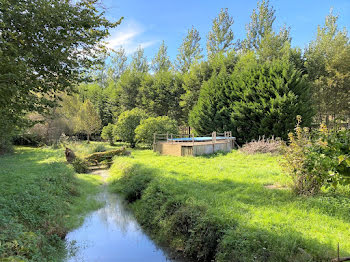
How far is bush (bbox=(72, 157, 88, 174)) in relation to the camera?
13.9 metres

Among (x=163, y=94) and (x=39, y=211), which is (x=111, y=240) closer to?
(x=39, y=211)

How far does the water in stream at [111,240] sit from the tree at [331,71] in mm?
20424

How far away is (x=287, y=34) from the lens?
26.4m

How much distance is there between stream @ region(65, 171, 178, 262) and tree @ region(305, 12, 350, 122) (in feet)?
67.0

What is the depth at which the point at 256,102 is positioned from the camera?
17953 millimetres

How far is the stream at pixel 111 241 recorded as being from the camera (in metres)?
5.70

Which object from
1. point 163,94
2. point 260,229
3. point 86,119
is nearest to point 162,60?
point 163,94

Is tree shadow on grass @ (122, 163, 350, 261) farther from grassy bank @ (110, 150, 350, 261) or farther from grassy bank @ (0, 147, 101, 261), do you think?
grassy bank @ (0, 147, 101, 261)

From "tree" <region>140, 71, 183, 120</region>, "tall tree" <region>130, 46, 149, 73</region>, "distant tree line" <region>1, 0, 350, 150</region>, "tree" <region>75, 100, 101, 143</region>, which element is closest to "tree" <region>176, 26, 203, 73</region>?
"distant tree line" <region>1, 0, 350, 150</region>

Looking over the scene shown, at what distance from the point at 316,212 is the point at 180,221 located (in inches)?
124

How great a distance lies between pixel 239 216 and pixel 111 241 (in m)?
3.45

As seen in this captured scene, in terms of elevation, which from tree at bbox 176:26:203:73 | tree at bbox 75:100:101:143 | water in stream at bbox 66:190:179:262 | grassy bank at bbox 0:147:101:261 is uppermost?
tree at bbox 176:26:203:73

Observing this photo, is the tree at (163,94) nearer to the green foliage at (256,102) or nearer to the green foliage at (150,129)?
the green foliage at (256,102)

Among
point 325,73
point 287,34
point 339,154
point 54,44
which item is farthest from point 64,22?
point 287,34
